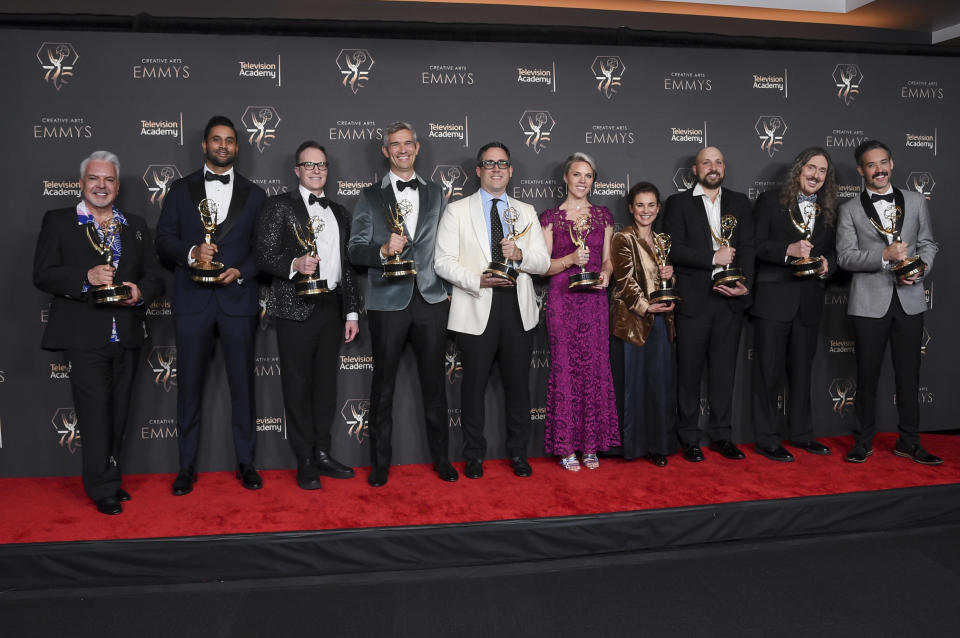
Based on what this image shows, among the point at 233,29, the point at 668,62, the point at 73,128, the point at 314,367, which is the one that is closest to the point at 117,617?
the point at 314,367

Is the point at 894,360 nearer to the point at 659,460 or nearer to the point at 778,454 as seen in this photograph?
the point at 778,454

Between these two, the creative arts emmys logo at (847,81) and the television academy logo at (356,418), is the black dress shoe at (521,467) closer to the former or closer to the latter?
the television academy logo at (356,418)

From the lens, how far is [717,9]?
16.8ft

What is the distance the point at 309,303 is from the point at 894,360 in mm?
3980

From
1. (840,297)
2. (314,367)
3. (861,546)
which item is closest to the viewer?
(861,546)

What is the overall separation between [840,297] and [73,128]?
5853 millimetres

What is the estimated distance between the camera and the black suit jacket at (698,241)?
4.14 metres

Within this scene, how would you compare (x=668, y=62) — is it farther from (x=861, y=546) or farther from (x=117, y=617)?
(x=117, y=617)

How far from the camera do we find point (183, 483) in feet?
12.3

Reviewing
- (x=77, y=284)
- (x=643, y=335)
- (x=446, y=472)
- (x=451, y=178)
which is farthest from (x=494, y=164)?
(x=77, y=284)

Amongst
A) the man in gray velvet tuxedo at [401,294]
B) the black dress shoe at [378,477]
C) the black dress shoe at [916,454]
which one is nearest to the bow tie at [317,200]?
the man in gray velvet tuxedo at [401,294]

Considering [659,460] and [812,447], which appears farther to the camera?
[812,447]

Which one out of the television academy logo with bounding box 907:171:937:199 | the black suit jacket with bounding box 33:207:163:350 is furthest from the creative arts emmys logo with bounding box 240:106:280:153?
the television academy logo with bounding box 907:171:937:199

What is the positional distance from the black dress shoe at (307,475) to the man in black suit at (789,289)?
10.1ft
